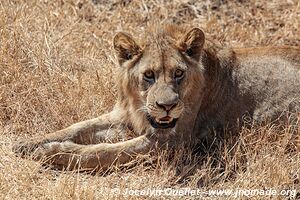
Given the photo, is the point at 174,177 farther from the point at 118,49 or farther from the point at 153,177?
the point at 118,49

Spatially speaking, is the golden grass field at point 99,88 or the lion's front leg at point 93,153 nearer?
the golden grass field at point 99,88

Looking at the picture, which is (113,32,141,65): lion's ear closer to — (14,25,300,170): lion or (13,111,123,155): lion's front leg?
(14,25,300,170): lion

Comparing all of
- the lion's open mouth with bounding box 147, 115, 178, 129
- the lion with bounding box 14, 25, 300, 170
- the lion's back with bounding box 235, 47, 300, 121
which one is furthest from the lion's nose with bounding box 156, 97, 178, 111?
the lion's back with bounding box 235, 47, 300, 121

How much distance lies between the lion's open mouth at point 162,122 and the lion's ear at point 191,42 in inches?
21.6

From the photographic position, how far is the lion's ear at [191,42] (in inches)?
223

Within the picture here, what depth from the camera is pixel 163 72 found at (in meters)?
5.50

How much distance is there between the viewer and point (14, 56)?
6910 mm

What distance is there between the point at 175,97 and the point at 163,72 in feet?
0.93

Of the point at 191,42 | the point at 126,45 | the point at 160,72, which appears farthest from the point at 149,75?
the point at 191,42

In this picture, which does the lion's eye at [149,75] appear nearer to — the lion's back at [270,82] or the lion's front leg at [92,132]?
the lion's front leg at [92,132]

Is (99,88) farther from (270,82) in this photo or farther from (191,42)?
(270,82)

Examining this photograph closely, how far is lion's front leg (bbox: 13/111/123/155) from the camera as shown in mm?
5855

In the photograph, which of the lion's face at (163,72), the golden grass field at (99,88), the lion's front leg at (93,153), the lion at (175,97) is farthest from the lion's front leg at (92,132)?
the lion's face at (163,72)

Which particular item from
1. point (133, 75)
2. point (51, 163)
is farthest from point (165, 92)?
point (51, 163)
